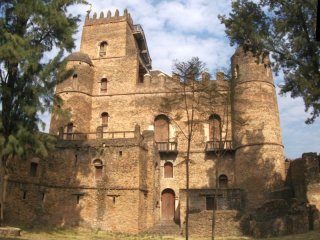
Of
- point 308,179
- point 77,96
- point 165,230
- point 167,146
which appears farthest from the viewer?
point 77,96

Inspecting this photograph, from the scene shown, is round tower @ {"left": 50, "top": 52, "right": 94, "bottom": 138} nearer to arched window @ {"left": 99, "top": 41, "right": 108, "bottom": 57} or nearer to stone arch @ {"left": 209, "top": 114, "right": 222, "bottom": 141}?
arched window @ {"left": 99, "top": 41, "right": 108, "bottom": 57}

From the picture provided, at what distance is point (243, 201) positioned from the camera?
97.4ft

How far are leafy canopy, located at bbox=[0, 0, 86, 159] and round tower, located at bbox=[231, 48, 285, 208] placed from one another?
42.8ft

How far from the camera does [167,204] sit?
33250mm

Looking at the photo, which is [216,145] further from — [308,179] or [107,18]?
[107,18]

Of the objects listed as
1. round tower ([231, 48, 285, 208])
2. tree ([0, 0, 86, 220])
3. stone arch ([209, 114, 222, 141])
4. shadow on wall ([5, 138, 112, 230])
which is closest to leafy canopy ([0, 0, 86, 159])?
tree ([0, 0, 86, 220])

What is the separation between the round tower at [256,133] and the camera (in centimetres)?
2959

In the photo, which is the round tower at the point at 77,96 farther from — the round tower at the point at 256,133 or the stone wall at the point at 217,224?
the round tower at the point at 256,133

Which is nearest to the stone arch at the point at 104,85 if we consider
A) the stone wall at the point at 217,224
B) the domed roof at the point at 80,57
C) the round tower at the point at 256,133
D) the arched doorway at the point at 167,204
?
the domed roof at the point at 80,57

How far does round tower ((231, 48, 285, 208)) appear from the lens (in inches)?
1165

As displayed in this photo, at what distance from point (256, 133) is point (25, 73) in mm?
17740

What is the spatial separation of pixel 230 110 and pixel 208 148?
11.7ft

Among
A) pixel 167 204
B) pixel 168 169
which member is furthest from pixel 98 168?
pixel 167 204

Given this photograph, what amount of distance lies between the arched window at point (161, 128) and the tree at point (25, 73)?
15.1 meters
